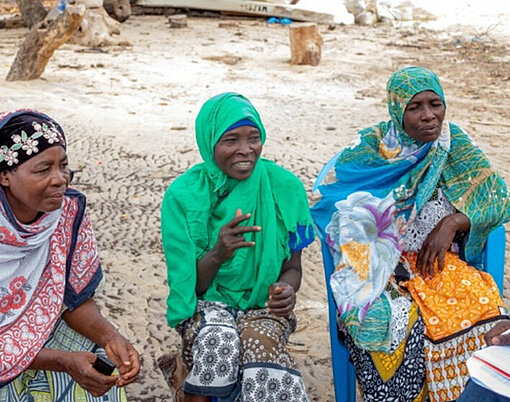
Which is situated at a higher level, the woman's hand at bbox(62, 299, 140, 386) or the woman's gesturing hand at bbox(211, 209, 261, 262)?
the woman's gesturing hand at bbox(211, 209, 261, 262)

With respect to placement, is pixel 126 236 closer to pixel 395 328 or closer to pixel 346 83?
pixel 395 328

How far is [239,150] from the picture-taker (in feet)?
10.3

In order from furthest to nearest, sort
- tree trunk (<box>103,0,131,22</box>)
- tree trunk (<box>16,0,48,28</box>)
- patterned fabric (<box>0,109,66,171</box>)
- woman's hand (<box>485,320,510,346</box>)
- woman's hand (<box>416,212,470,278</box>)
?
1. tree trunk (<box>103,0,131,22</box>)
2. tree trunk (<box>16,0,48,28</box>)
3. woman's hand (<box>416,212,470,278</box>)
4. patterned fabric (<box>0,109,66,171</box>)
5. woman's hand (<box>485,320,510,346</box>)

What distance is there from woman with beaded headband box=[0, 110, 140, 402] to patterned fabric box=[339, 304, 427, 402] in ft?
3.38

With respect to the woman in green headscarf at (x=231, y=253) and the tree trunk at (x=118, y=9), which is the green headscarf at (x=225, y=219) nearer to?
the woman in green headscarf at (x=231, y=253)

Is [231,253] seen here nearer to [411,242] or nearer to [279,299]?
[279,299]

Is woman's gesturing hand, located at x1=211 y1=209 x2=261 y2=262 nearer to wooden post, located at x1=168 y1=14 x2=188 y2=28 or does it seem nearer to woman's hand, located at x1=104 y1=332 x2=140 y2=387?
woman's hand, located at x1=104 y1=332 x2=140 y2=387

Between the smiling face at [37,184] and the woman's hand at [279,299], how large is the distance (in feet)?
2.99

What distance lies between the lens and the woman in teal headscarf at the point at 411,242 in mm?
3146

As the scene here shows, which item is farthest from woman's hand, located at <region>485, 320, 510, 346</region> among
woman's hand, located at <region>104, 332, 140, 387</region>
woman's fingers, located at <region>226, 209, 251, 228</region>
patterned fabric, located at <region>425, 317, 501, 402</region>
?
woman's hand, located at <region>104, 332, 140, 387</region>

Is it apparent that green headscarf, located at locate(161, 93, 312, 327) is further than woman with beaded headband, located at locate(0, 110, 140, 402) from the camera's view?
Yes

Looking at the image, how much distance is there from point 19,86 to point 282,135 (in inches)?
154

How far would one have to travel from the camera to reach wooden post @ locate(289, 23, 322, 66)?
11.9 m

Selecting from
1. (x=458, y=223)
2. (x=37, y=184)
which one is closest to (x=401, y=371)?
(x=458, y=223)
